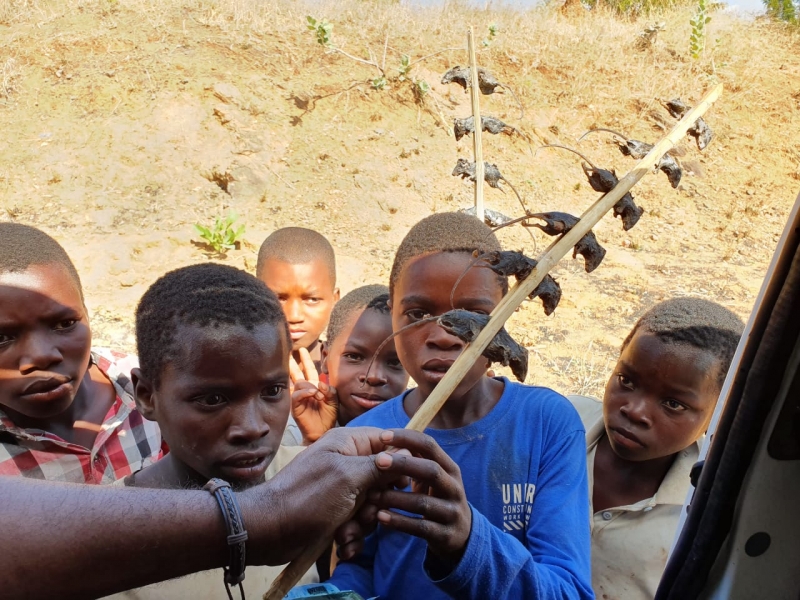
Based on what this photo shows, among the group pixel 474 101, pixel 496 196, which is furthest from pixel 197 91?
pixel 474 101

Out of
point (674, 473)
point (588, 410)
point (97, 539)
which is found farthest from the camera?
point (588, 410)

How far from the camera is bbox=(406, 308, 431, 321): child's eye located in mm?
1967

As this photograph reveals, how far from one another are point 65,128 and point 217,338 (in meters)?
8.95

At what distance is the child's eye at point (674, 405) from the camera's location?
2.19 meters

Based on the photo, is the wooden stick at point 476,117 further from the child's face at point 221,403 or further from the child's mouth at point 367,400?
the child's mouth at point 367,400

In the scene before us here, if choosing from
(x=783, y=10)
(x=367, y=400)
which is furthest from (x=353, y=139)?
(x=783, y=10)

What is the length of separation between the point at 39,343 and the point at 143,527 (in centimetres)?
124

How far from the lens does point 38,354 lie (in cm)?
212

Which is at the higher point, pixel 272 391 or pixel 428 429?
pixel 272 391

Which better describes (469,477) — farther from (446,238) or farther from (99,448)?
(99,448)

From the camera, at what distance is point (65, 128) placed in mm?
9211

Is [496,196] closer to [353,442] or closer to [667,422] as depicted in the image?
[667,422]

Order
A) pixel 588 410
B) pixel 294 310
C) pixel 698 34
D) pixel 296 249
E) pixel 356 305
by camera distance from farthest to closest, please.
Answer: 1. pixel 698 34
2. pixel 296 249
3. pixel 294 310
4. pixel 356 305
5. pixel 588 410

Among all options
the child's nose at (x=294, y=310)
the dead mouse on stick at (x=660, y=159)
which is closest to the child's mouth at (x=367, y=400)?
the child's nose at (x=294, y=310)
